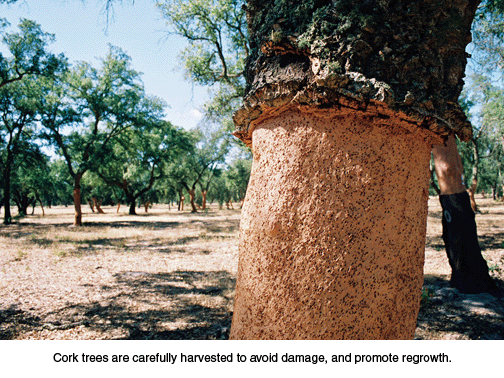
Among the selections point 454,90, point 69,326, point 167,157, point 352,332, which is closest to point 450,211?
point 454,90

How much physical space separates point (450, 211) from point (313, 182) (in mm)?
4533

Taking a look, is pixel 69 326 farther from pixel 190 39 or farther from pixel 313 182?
pixel 190 39

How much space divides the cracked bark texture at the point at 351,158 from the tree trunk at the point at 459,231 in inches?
150

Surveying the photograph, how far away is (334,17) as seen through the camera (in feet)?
4.59

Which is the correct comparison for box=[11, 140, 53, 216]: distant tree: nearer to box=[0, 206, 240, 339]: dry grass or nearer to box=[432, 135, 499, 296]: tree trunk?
box=[0, 206, 240, 339]: dry grass

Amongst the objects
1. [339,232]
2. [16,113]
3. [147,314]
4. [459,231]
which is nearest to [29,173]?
[16,113]

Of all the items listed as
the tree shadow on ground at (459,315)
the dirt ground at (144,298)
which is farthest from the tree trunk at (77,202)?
the tree shadow on ground at (459,315)

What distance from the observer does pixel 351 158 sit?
4.53ft

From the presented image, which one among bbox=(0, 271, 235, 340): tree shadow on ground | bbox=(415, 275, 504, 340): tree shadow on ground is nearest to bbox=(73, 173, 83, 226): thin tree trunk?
bbox=(0, 271, 235, 340): tree shadow on ground

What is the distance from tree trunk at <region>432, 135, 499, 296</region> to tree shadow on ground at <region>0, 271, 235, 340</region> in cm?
365

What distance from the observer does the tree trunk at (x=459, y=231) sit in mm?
4695

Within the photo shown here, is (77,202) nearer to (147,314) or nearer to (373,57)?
(147,314)

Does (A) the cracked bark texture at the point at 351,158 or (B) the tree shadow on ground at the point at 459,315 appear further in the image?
(B) the tree shadow on ground at the point at 459,315

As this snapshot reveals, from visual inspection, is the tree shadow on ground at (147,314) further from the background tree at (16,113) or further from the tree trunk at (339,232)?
the background tree at (16,113)
